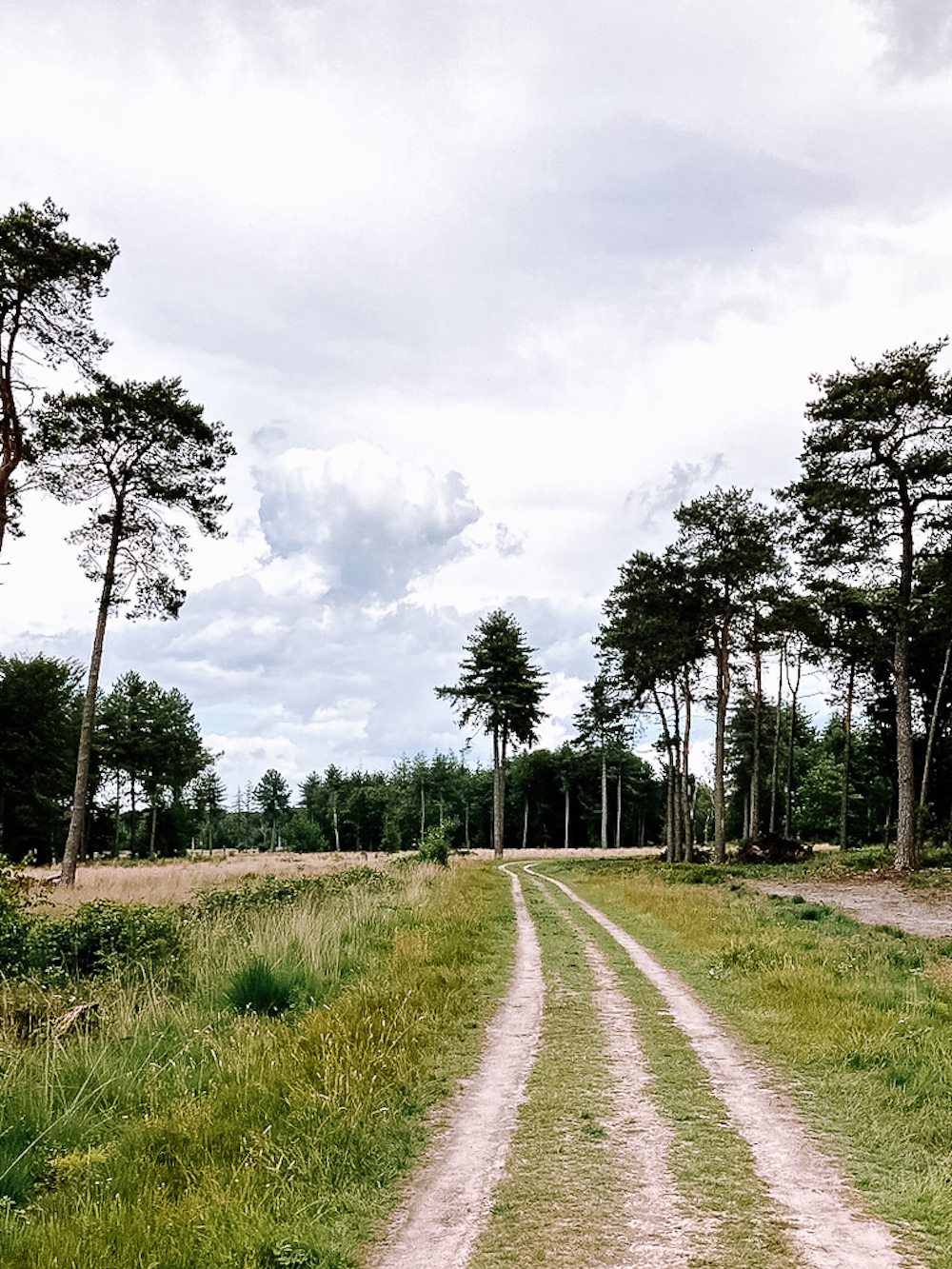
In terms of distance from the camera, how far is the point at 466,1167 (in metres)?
4.96

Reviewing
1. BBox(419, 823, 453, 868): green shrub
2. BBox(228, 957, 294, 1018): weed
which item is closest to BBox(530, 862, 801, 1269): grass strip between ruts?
BBox(228, 957, 294, 1018): weed

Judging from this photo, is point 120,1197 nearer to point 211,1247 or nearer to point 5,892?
point 211,1247

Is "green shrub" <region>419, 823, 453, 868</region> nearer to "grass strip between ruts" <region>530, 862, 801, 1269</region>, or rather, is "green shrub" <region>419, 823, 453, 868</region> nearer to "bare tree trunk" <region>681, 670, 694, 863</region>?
"bare tree trunk" <region>681, 670, 694, 863</region>

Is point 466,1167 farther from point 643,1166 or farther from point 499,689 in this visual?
point 499,689

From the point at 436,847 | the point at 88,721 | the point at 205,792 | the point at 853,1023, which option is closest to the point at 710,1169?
the point at 853,1023

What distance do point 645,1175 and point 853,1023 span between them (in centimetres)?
421

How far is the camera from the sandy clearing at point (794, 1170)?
3900mm

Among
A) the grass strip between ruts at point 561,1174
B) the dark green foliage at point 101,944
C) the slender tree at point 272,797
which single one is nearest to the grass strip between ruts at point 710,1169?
the grass strip between ruts at point 561,1174

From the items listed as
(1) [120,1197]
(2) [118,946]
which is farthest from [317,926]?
(1) [120,1197]

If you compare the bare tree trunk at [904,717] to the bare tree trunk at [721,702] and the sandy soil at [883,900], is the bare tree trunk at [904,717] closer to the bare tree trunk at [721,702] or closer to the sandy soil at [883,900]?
the sandy soil at [883,900]

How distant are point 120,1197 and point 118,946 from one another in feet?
22.0

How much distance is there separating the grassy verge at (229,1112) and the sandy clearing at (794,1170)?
2270 mm

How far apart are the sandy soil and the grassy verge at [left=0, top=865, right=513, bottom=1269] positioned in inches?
418

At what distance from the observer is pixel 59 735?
4997cm
